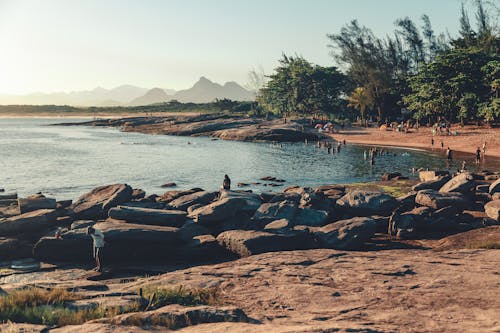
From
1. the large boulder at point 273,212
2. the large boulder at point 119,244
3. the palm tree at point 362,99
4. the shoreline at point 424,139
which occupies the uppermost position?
the palm tree at point 362,99

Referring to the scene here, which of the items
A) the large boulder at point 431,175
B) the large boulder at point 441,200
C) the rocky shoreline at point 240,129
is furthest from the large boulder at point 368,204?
the rocky shoreline at point 240,129

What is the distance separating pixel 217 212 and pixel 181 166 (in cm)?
3469

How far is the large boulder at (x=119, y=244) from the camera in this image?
1712cm

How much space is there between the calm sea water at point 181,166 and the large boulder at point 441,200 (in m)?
15.7

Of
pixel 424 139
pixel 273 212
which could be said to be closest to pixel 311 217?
pixel 273 212

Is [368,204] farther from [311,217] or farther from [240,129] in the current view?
[240,129]

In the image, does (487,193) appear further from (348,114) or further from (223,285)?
(348,114)


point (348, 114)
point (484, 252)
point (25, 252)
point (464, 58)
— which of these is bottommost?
point (25, 252)

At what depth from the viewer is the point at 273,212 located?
20922mm

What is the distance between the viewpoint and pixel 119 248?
1716 centimetres

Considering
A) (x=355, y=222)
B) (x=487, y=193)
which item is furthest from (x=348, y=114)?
(x=355, y=222)

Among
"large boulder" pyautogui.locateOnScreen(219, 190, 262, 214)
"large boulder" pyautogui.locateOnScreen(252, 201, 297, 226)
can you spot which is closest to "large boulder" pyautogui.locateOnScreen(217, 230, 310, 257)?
"large boulder" pyautogui.locateOnScreen(252, 201, 297, 226)

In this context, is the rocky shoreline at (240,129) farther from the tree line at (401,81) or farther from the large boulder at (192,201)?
the large boulder at (192,201)

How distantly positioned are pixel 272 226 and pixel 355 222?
146 inches
